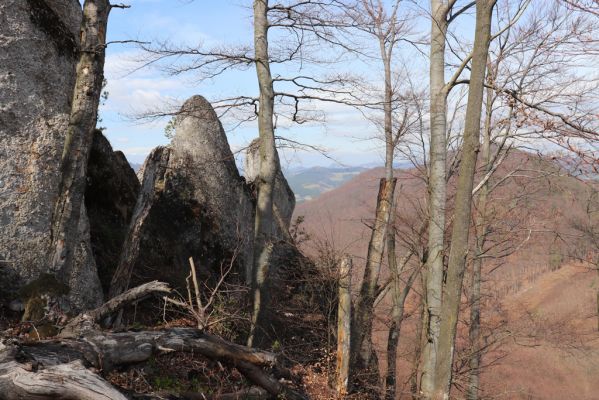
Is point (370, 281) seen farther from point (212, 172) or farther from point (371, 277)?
point (212, 172)

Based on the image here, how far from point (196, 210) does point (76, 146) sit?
15.1 ft

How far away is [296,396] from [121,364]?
275cm

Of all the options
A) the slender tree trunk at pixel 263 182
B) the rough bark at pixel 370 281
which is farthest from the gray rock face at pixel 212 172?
the rough bark at pixel 370 281

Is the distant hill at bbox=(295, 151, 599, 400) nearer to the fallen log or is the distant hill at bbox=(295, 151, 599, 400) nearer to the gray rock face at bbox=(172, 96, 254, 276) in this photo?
the gray rock face at bbox=(172, 96, 254, 276)

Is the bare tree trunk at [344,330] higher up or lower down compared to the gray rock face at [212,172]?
lower down

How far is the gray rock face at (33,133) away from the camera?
6.87m

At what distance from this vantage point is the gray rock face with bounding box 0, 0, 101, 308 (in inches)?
270

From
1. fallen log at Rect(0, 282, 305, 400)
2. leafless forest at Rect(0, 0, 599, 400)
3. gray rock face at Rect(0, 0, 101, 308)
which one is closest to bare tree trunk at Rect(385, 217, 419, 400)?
leafless forest at Rect(0, 0, 599, 400)

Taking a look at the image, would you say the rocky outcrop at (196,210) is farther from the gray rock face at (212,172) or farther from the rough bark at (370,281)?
the rough bark at (370,281)

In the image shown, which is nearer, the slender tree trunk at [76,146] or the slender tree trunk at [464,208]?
the slender tree trunk at [76,146]

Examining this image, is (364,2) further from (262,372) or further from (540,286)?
(540,286)

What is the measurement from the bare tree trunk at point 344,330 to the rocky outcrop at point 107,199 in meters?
4.01

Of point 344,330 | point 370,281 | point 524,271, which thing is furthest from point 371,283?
point 524,271

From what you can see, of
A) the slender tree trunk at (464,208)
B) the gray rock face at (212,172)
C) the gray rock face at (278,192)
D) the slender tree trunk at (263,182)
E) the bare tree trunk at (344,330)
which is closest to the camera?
the slender tree trunk at (464,208)
